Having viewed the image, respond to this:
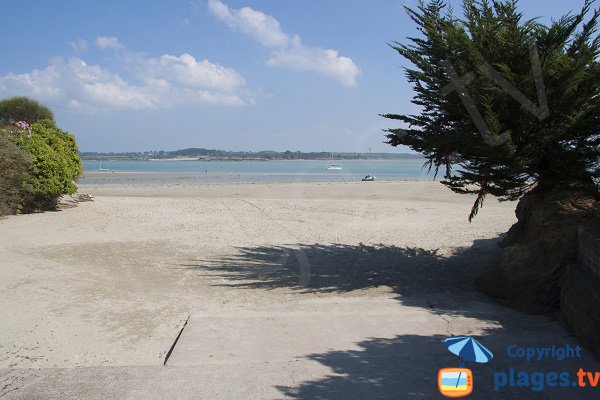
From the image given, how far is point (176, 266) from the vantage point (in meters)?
9.23

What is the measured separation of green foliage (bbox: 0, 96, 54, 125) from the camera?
3012cm

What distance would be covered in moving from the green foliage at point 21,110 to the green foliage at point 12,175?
673 inches

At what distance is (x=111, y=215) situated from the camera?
15539 millimetres

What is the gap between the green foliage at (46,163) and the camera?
15.5 meters

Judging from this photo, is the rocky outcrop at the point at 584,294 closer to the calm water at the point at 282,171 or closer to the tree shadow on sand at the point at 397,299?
the tree shadow on sand at the point at 397,299

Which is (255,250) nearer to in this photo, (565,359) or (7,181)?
(565,359)

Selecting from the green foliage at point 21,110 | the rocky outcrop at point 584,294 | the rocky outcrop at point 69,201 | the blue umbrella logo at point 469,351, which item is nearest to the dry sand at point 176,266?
the rocky outcrop at point 69,201

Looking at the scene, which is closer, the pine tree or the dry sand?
the dry sand

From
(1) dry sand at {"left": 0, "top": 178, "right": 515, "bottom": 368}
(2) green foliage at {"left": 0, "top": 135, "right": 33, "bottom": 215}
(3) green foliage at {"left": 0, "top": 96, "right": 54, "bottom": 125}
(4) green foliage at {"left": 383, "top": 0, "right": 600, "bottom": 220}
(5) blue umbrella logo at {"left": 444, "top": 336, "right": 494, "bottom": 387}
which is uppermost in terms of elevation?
(3) green foliage at {"left": 0, "top": 96, "right": 54, "bottom": 125}

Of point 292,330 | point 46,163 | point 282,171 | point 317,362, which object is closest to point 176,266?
point 292,330

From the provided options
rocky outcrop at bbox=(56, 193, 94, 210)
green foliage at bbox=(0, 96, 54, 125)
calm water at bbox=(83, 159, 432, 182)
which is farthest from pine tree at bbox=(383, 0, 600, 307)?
green foliage at bbox=(0, 96, 54, 125)

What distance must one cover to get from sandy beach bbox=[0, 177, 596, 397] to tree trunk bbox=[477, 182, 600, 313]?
349 mm

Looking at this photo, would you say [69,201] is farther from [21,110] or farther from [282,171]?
[282,171]

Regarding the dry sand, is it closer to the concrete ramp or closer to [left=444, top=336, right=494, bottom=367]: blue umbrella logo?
the concrete ramp
